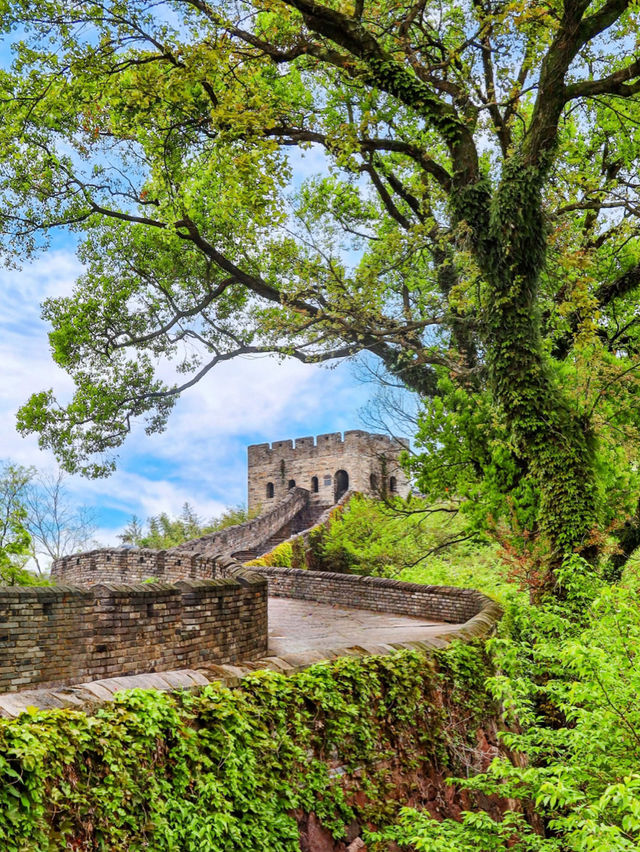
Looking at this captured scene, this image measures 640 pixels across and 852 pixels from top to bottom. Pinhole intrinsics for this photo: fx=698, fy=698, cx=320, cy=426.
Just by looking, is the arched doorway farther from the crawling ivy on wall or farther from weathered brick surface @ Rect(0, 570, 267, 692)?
the crawling ivy on wall

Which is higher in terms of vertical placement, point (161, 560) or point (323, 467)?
point (323, 467)

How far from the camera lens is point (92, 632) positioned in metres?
7.77

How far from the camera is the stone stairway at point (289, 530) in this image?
24.3m

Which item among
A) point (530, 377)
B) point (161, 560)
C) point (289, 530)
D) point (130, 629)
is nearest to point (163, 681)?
point (130, 629)

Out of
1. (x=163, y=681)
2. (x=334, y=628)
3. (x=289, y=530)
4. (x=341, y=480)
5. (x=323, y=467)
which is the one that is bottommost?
(x=334, y=628)

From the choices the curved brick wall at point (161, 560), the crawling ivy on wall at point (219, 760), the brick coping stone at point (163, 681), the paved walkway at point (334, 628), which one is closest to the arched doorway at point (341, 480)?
the curved brick wall at point (161, 560)

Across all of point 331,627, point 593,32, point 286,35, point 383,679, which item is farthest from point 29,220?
point 383,679

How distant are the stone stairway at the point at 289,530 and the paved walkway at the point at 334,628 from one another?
325 inches

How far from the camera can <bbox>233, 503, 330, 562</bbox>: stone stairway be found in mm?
24312

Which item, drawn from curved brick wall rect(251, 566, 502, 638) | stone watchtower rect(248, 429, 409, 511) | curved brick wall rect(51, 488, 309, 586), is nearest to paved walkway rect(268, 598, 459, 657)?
curved brick wall rect(251, 566, 502, 638)

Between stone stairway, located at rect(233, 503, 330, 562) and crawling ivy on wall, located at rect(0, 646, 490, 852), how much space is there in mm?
17693

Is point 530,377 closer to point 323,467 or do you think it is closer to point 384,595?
point 384,595

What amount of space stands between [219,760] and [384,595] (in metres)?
11.5

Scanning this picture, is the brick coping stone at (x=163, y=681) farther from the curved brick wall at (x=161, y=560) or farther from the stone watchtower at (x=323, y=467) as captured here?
the stone watchtower at (x=323, y=467)
